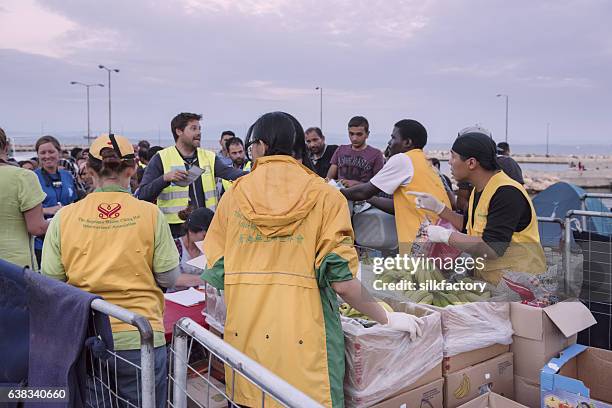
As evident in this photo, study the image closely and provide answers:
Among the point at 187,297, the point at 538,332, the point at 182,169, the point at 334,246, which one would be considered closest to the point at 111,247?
the point at 334,246

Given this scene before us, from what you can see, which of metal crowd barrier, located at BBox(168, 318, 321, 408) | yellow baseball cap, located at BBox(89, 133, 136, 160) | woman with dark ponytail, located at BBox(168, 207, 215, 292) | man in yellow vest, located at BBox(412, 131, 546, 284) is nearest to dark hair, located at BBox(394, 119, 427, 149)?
man in yellow vest, located at BBox(412, 131, 546, 284)

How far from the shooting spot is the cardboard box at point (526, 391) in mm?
3307

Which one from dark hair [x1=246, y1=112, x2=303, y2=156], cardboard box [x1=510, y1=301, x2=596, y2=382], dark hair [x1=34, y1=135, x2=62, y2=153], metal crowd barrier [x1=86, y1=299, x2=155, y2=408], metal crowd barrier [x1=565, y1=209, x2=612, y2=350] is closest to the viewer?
metal crowd barrier [x1=86, y1=299, x2=155, y2=408]

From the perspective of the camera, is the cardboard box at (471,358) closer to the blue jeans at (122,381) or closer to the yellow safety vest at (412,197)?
the yellow safety vest at (412,197)

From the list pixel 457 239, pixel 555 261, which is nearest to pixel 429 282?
pixel 457 239

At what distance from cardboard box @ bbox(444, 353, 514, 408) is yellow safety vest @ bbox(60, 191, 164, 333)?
1.76 meters

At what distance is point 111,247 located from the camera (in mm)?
2279

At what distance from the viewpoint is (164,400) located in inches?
94.7

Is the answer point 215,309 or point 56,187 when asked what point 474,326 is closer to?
point 215,309

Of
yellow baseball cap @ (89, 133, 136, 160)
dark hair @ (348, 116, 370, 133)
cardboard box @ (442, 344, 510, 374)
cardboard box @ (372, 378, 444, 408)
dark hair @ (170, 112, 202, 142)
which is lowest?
cardboard box @ (372, 378, 444, 408)

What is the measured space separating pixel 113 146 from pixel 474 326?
7.52 feet

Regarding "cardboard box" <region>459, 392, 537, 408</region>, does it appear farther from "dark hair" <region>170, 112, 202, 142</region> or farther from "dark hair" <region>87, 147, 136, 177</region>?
"dark hair" <region>170, 112, 202, 142</region>

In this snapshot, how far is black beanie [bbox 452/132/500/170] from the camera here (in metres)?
3.26

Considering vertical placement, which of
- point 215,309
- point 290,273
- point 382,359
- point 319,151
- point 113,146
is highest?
point 319,151
